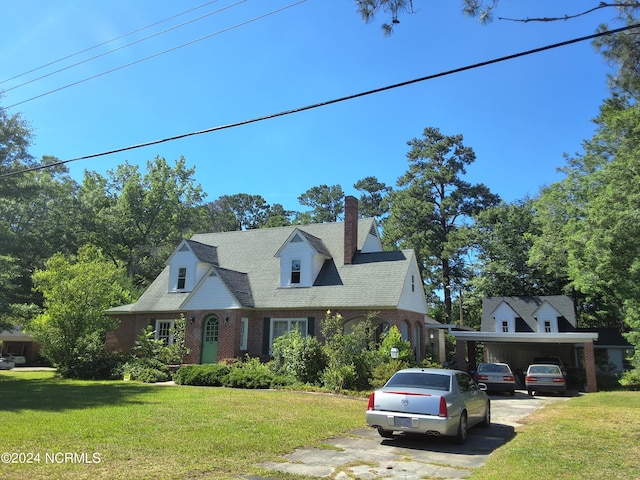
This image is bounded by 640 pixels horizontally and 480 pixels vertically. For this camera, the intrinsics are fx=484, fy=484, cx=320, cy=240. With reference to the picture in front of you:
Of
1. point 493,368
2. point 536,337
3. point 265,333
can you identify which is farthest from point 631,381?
point 265,333

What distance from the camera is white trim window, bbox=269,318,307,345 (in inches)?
1000

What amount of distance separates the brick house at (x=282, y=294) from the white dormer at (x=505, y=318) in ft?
51.5

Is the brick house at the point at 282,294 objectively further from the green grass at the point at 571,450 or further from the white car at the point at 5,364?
the white car at the point at 5,364

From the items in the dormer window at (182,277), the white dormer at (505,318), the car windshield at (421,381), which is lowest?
the car windshield at (421,381)

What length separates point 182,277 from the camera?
1150 inches

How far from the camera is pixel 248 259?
30.5 m

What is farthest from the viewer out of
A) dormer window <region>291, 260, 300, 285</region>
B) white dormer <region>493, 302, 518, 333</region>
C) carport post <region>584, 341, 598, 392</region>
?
white dormer <region>493, 302, 518, 333</region>

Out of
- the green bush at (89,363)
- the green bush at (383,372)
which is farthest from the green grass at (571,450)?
the green bush at (89,363)

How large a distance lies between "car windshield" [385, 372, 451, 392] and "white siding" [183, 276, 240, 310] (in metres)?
15.6

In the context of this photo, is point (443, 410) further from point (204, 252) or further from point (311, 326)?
point (204, 252)

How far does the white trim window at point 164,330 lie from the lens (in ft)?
91.1

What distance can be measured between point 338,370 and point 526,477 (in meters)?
12.4

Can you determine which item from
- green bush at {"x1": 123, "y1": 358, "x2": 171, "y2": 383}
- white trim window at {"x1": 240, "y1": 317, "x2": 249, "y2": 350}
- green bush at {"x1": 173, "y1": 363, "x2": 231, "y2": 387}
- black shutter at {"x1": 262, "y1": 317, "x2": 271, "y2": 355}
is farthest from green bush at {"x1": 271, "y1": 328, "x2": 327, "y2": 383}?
green bush at {"x1": 123, "y1": 358, "x2": 171, "y2": 383}

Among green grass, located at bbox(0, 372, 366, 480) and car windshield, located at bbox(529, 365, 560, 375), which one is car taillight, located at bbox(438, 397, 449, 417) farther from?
car windshield, located at bbox(529, 365, 560, 375)
